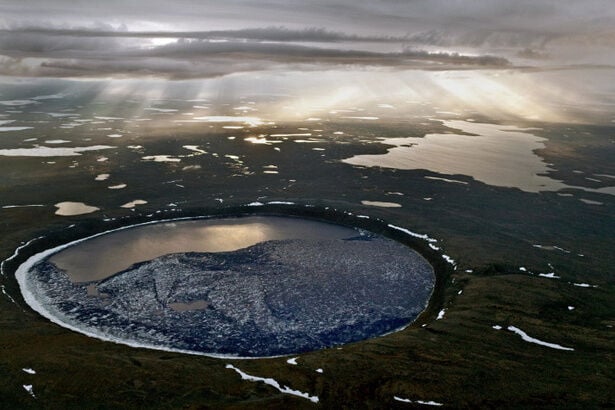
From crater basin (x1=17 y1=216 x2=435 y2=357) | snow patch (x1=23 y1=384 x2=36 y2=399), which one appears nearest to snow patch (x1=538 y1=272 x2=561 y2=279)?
crater basin (x1=17 y1=216 x2=435 y2=357)

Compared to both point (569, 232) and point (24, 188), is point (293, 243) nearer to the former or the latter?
point (569, 232)

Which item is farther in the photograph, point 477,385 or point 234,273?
Result: point 234,273

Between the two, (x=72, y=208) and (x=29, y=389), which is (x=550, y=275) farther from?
(x=72, y=208)

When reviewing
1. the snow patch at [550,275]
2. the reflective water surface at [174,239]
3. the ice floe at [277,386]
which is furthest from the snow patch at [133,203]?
the snow patch at [550,275]

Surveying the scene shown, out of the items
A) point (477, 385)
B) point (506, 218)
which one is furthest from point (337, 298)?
point (506, 218)

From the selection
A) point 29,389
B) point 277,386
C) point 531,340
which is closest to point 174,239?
point 29,389

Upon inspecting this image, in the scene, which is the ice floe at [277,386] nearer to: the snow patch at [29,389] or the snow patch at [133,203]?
the snow patch at [29,389]

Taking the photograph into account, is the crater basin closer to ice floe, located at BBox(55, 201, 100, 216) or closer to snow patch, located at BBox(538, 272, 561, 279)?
ice floe, located at BBox(55, 201, 100, 216)

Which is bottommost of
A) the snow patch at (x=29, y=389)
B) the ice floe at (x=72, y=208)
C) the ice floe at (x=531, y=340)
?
the snow patch at (x=29, y=389)
